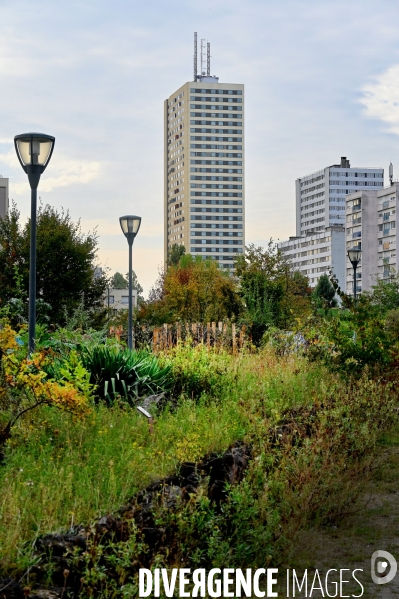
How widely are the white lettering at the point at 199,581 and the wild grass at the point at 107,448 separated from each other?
0.76 metres

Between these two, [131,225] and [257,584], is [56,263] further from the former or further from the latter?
[257,584]

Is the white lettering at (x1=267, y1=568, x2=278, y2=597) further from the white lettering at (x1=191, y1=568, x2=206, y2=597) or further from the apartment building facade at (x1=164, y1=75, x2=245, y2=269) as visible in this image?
the apartment building facade at (x1=164, y1=75, x2=245, y2=269)

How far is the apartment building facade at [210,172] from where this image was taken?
562 feet

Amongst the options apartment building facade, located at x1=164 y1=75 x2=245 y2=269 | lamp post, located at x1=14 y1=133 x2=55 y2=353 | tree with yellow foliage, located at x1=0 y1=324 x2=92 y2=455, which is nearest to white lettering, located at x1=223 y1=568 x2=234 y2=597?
tree with yellow foliage, located at x1=0 y1=324 x2=92 y2=455

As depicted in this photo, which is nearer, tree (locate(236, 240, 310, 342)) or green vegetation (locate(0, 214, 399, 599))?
green vegetation (locate(0, 214, 399, 599))

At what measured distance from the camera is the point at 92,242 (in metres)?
25.3

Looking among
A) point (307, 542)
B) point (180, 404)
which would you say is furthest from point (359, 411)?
point (307, 542)

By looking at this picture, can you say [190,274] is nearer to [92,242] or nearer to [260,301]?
[260,301]

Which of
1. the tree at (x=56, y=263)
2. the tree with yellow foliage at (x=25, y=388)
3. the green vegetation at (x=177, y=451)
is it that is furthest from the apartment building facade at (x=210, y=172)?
the tree with yellow foliage at (x=25, y=388)

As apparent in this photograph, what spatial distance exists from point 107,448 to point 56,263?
18.0m

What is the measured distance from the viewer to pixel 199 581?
5.16 metres

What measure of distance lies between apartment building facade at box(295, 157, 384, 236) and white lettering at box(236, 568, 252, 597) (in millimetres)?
176912

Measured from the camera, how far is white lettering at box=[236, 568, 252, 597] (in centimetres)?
512

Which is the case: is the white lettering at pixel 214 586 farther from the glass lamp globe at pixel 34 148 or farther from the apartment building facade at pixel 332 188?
the apartment building facade at pixel 332 188
